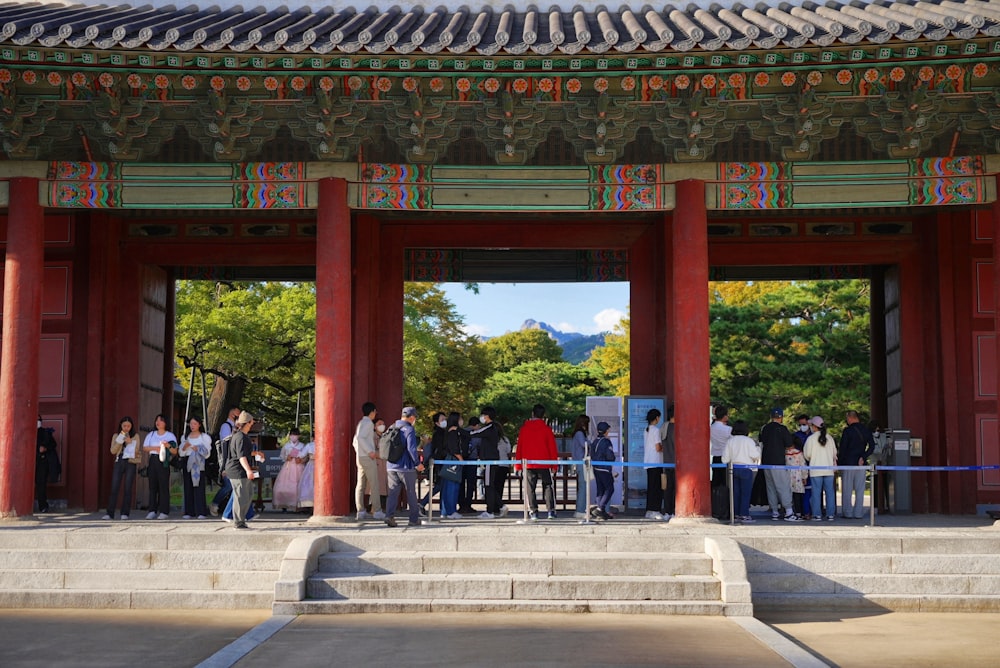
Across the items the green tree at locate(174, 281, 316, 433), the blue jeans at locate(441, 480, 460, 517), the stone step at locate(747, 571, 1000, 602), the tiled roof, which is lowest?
the stone step at locate(747, 571, 1000, 602)

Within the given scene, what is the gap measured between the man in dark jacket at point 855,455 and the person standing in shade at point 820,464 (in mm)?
189

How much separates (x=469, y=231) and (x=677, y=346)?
431 centimetres

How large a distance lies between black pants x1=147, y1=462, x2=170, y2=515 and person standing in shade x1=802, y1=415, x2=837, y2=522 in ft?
26.5

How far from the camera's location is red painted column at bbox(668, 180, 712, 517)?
13039 millimetres

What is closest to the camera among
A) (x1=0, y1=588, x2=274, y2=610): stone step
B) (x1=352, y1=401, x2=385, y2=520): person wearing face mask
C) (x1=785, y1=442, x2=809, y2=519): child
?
(x1=0, y1=588, x2=274, y2=610): stone step

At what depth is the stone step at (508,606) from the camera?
10.4 meters

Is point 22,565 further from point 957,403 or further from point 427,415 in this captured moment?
point 427,415

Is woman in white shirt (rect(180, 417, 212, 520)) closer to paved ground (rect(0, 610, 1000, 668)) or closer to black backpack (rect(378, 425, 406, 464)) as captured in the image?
black backpack (rect(378, 425, 406, 464))

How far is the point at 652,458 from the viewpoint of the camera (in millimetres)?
14438

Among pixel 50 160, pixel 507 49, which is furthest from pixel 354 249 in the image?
pixel 507 49

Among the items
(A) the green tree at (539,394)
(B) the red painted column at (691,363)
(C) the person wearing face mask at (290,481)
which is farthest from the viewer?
(A) the green tree at (539,394)

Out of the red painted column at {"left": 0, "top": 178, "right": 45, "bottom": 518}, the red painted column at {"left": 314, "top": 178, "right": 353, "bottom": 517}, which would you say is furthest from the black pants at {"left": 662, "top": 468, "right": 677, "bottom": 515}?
the red painted column at {"left": 0, "top": 178, "right": 45, "bottom": 518}

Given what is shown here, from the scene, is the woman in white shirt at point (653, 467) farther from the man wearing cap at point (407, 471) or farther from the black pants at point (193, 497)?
the black pants at point (193, 497)

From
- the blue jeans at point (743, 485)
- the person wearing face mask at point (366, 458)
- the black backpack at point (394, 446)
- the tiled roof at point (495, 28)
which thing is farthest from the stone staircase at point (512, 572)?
the tiled roof at point (495, 28)
